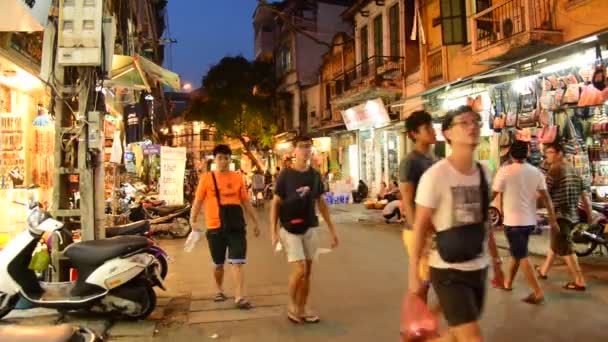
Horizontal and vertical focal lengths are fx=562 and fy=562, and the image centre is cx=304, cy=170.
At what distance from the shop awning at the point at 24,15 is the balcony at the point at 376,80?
630 inches

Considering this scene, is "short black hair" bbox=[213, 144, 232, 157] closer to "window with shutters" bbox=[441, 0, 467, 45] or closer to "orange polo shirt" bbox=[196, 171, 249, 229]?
"orange polo shirt" bbox=[196, 171, 249, 229]

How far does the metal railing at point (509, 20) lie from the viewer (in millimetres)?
13000

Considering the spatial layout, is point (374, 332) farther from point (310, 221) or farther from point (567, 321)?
point (567, 321)

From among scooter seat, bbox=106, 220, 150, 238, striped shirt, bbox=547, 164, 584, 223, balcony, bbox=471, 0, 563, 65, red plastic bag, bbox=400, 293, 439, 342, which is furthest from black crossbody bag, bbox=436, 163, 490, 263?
balcony, bbox=471, 0, 563, 65

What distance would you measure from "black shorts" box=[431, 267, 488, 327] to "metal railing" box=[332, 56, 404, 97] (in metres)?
19.0

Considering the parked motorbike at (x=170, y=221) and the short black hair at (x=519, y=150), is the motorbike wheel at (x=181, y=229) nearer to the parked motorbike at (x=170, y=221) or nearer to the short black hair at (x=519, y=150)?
the parked motorbike at (x=170, y=221)

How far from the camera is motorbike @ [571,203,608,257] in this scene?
9.41 metres

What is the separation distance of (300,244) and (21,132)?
276 inches

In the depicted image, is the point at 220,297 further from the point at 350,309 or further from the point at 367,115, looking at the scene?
the point at 367,115

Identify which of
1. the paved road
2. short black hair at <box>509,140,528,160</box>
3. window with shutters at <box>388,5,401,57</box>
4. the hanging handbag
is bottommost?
the paved road

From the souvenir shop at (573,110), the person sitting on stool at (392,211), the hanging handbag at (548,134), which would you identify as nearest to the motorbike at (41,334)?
the souvenir shop at (573,110)

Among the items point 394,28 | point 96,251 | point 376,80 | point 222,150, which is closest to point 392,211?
point 376,80

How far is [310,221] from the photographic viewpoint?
6.22m

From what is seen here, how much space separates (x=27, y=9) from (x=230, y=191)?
10.7 ft
